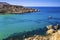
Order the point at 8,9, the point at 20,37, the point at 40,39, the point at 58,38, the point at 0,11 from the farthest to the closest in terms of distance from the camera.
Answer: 1. the point at 8,9
2. the point at 0,11
3. the point at 20,37
4. the point at 40,39
5. the point at 58,38

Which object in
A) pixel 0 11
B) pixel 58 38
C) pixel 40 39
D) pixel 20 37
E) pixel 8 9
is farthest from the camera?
pixel 8 9

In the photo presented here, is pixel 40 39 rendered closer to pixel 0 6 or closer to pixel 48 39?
pixel 48 39

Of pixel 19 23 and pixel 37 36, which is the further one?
pixel 19 23

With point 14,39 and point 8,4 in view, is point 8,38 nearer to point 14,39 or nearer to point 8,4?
point 14,39

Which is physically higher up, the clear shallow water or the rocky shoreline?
the rocky shoreline

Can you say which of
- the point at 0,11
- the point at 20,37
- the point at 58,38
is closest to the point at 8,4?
the point at 0,11

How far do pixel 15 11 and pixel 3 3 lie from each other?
5104mm

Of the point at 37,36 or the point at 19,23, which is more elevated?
the point at 37,36

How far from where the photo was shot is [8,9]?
4991 centimetres

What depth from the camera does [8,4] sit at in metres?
52.1

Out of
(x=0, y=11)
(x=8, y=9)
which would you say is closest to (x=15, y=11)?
(x=8, y=9)

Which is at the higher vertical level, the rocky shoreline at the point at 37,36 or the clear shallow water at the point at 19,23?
the rocky shoreline at the point at 37,36

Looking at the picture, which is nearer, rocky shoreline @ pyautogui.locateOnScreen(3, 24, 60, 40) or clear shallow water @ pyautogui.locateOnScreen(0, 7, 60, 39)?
rocky shoreline @ pyautogui.locateOnScreen(3, 24, 60, 40)

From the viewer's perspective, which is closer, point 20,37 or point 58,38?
point 58,38
